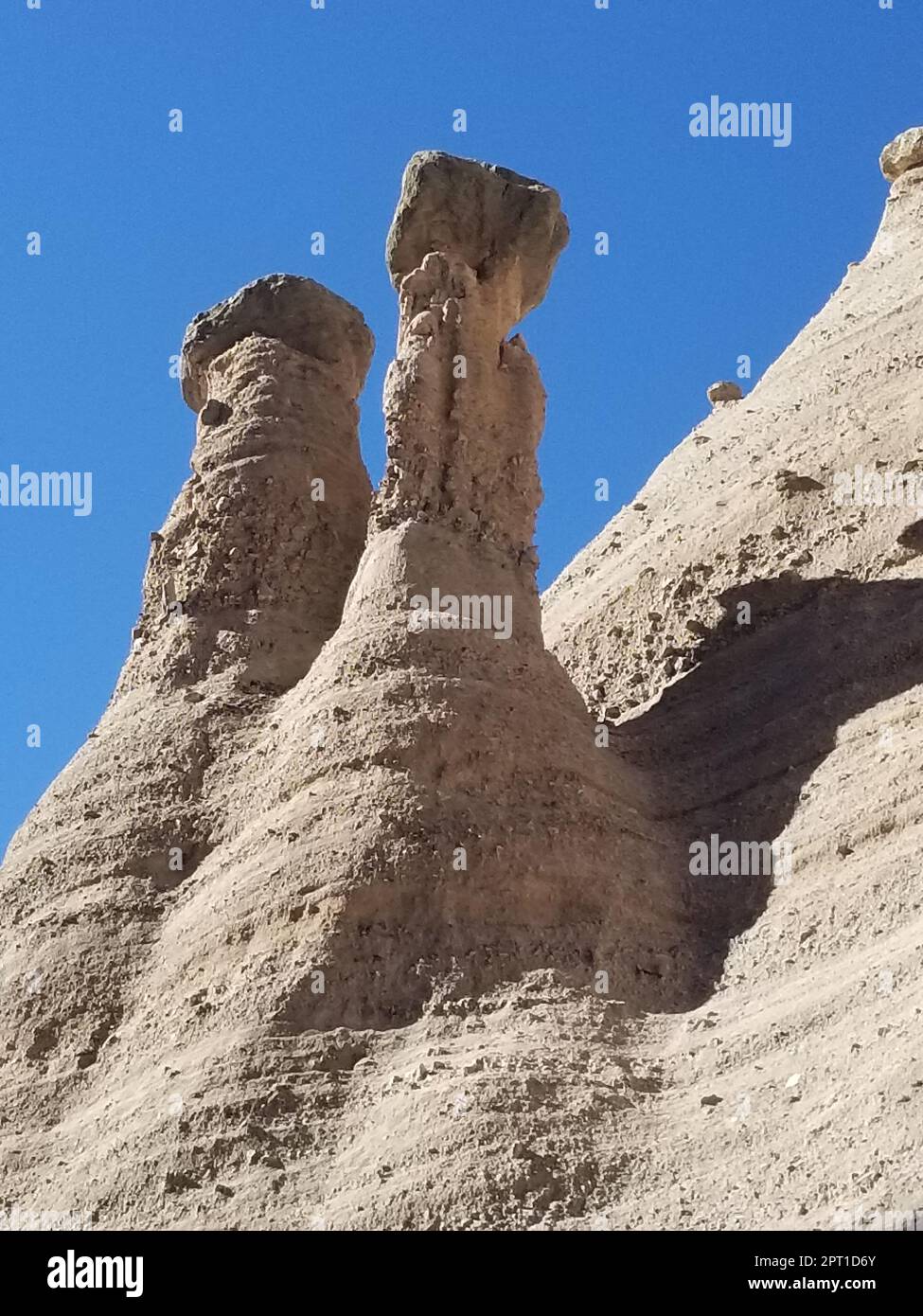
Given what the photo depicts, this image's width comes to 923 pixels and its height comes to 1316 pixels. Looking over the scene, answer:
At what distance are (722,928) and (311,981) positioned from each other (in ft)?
11.4

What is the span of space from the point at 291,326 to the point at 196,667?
4244 millimetres

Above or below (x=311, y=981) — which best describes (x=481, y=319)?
above

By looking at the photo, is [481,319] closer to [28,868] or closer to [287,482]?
[287,482]

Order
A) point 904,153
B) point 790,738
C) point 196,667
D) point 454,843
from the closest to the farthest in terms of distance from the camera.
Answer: point 454,843
point 790,738
point 196,667
point 904,153

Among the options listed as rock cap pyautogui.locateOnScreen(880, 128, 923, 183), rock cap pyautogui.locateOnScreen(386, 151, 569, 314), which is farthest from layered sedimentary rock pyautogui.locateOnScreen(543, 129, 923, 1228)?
rock cap pyautogui.locateOnScreen(880, 128, 923, 183)

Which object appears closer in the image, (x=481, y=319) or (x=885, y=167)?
(x=481, y=319)

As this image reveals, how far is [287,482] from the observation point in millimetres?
19922

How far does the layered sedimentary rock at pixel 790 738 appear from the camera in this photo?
13141mm

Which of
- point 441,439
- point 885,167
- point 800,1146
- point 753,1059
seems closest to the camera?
point 800,1146

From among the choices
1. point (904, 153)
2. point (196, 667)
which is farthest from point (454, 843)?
point (904, 153)

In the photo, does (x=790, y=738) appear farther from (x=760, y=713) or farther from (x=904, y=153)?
(x=904, y=153)

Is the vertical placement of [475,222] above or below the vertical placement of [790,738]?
above

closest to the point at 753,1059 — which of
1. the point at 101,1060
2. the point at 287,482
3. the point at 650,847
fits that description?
the point at 650,847

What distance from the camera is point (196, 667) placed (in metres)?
19.0
